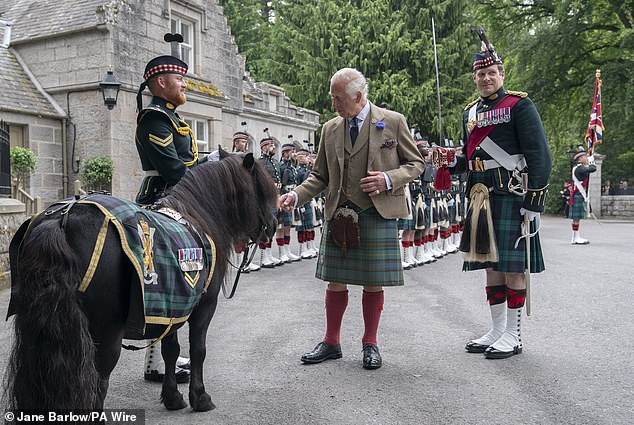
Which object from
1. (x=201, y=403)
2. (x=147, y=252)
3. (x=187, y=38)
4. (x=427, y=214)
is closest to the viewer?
(x=147, y=252)

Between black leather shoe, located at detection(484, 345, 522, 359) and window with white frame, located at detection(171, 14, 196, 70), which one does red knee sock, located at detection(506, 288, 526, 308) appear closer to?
black leather shoe, located at detection(484, 345, 522, 359)

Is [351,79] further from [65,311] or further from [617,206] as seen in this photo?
[617,206]

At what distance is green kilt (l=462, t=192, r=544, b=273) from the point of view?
4.58 metres

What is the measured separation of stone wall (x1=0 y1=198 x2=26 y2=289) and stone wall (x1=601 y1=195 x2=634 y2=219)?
22.3 m

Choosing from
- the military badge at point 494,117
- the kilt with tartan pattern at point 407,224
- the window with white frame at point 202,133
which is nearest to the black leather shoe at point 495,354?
the military badge at point 494,117

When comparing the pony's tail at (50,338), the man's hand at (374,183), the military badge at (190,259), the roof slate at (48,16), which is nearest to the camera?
the pony's tail at (50,338)

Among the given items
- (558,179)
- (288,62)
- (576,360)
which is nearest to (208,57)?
(576,360)

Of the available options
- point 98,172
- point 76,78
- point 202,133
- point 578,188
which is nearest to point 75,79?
point 76,78

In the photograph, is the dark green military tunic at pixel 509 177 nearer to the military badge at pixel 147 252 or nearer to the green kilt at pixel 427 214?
the military badge at pixel 147 252

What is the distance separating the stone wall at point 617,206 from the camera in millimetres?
23500

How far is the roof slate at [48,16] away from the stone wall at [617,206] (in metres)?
20.4

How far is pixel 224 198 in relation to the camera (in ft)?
12.1

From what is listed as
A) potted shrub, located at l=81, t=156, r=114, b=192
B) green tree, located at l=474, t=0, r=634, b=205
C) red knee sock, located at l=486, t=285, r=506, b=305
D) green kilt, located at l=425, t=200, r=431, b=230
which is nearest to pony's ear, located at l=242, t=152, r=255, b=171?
red knee sock, located at l=486, t=285, r=506, b=305

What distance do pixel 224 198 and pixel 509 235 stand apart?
2298 millimetres
